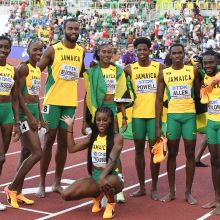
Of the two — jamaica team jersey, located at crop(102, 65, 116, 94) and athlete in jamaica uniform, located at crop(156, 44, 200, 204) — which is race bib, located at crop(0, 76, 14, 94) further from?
athlete in jamaica uniform, located at crop(156, 44, 200, 204)

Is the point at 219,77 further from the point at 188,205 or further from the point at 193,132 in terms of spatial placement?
the point at 188,205

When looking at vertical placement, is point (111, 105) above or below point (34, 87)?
below

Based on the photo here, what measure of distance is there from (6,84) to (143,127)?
1.92 metres

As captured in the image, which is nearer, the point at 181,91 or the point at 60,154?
the point at 181,91

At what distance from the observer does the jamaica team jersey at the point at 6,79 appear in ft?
22.9

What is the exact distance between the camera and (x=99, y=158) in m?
7.05

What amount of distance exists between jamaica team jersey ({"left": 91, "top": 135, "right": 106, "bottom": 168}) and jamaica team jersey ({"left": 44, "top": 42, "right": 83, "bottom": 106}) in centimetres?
90

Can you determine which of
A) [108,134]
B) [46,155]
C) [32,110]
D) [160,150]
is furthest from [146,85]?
[46,155]

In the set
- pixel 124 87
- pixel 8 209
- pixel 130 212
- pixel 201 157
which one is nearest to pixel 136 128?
pixel 124 87

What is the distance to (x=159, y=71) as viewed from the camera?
764cm

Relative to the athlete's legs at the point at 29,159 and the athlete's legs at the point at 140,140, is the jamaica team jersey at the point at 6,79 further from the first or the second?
the athlete's legs at the point at 140,140

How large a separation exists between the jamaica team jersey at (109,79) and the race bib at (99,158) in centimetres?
92

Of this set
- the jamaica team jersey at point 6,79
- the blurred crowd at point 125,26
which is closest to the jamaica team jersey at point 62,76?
the jamaica team jersey at point 6,79

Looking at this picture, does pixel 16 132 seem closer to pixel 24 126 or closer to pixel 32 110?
pixel 24 126
